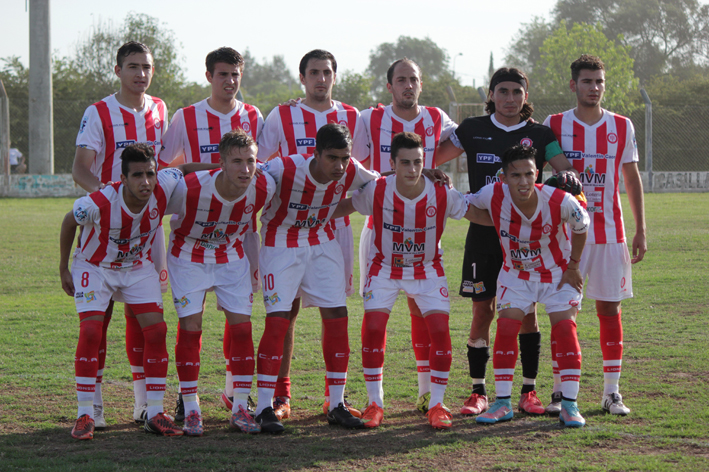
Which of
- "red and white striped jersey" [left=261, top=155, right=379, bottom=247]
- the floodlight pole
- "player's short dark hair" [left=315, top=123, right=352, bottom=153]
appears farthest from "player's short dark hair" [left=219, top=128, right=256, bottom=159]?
the floodlight pole

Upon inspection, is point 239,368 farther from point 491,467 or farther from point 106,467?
point 491,467

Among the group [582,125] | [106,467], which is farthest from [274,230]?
→ [582,125]

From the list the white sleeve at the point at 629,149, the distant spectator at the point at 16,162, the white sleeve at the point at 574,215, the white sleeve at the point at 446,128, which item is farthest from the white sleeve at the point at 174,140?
the distant spectator at the point at 16,162

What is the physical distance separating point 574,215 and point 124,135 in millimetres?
3124

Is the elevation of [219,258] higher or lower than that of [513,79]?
lower

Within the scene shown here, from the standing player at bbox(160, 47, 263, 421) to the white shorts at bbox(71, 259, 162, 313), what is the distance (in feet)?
2.27

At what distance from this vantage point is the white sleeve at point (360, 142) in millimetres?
5410

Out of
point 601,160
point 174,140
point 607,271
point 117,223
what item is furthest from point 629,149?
point 117,223

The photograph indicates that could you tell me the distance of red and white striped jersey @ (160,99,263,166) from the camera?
5172 mm

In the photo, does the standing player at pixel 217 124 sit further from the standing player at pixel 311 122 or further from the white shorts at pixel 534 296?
the white shorts at pixel 534 296

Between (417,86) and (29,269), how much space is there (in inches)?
307

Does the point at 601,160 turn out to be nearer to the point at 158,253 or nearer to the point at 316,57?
the point at 316,57

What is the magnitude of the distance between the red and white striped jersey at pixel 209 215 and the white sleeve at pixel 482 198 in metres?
1.37

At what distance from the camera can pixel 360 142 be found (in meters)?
5.46
